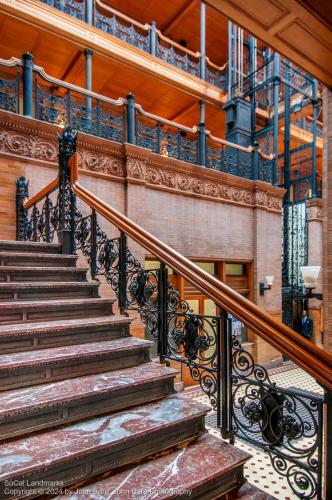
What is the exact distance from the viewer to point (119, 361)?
2.46 meters

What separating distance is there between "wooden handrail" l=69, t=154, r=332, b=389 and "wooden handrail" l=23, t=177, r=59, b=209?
1.74 m

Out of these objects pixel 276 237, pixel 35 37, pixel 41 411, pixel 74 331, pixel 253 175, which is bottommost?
pixel 41 411

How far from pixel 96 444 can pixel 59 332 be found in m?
1.00

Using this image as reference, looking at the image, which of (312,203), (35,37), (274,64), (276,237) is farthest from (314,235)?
(35,37)

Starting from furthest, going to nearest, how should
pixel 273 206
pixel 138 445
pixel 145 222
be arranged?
1. pixel 273 206
2. pixel 145 222
3. pixel 138 445

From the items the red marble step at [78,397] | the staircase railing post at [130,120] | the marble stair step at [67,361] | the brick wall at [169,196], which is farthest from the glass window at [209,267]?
the red marble step at [78,397]

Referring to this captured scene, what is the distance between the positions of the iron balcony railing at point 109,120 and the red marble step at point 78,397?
4679 millimetres

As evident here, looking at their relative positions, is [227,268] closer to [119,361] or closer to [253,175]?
[253,175]

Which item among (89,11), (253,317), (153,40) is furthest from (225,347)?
(153,40)

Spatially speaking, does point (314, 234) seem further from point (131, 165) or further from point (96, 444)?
point (96, 444)

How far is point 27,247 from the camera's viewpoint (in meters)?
3.84

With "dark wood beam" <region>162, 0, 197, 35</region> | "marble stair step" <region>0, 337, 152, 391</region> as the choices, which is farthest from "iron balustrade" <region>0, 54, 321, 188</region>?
"dark wood beam" <region>162, 0, 197, 35</region>

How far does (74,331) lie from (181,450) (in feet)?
3.88

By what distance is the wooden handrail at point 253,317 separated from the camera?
1562 mm
